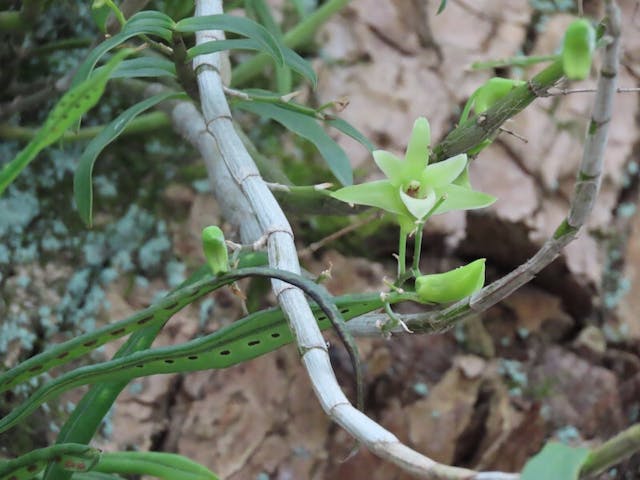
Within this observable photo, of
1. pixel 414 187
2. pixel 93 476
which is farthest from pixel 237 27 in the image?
pixel 93 476

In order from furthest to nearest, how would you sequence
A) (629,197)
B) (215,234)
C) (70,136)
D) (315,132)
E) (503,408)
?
(629,197), (503,408), (70,136), (315,132), (215,234)

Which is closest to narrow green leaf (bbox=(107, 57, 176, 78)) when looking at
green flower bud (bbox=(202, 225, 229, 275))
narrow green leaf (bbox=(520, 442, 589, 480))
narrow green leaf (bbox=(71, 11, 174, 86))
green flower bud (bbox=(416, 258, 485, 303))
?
narrow green leaf (bbox=(71, 11, 174, 86))

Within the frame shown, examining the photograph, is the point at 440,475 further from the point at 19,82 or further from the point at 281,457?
the point at 19,82

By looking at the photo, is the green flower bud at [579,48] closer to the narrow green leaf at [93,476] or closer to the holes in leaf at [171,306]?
the holes in leaf at [171,306]

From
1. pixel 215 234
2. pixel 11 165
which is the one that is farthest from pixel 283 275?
pixel 11 165

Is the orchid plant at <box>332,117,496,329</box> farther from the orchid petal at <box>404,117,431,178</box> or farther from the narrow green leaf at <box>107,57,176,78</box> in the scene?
the narrow green leaf at <box>107,57,176,78</box>

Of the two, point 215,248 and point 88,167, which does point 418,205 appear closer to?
point 215,248

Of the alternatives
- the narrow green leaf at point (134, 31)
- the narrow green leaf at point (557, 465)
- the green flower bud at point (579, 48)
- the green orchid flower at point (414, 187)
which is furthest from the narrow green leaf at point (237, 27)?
the narrow green leaf at point (557, 465)
